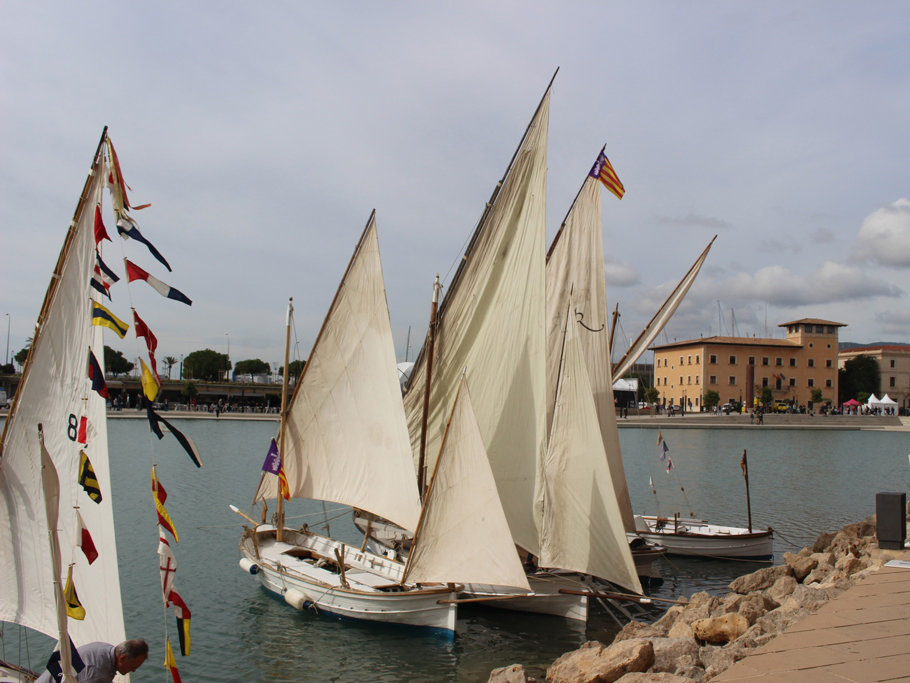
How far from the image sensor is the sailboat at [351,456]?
15.0 meters

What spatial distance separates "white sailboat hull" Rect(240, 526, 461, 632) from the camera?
45.9ft

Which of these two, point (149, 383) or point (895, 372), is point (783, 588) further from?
point (895, 372)

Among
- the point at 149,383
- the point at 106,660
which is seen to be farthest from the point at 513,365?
the point at 106,660

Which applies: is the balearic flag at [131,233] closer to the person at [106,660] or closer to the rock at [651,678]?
the person at [106,660]

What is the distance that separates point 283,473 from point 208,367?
11956 centimetres

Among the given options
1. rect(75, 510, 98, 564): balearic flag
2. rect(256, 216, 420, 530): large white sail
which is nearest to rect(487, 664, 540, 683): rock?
rect(256, 216, 420, 530): large white sail

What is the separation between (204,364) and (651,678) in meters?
130

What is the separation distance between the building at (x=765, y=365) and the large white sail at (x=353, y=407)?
10499 cm

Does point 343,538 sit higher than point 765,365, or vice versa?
point 765,365

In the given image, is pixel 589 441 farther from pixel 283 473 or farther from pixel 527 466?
pixel 283 473

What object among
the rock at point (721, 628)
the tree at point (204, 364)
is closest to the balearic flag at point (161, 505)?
the rock at point (721, 628)

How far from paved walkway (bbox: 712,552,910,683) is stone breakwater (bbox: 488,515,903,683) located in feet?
1.89

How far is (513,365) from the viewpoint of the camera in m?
16.3

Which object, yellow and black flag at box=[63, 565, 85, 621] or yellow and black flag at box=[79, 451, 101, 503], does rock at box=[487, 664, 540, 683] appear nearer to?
yellow and black flag at box=[63, 565, 85, 621]
